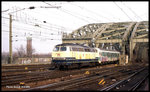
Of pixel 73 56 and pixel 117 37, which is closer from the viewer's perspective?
pixel 73 56

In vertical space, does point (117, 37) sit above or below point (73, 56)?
above

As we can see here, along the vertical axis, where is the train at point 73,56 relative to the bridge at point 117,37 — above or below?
below

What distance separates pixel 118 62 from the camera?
164 feet

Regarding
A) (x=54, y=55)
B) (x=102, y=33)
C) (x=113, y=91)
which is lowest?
(x=113, y=91)

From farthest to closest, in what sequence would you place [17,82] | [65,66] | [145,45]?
1. [145,45]
2. [65,66]
3. [17,82]

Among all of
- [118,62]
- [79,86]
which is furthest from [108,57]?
[79,86]

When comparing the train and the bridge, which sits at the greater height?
the bridge

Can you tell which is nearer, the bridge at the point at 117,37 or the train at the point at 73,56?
the train at the point at 73,56

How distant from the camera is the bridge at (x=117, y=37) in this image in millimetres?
57875

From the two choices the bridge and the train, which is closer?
the train

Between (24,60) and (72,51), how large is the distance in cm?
1906

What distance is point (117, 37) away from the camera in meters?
65.6

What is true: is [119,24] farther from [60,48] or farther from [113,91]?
[113,91]

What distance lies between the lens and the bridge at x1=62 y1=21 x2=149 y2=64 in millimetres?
57875
